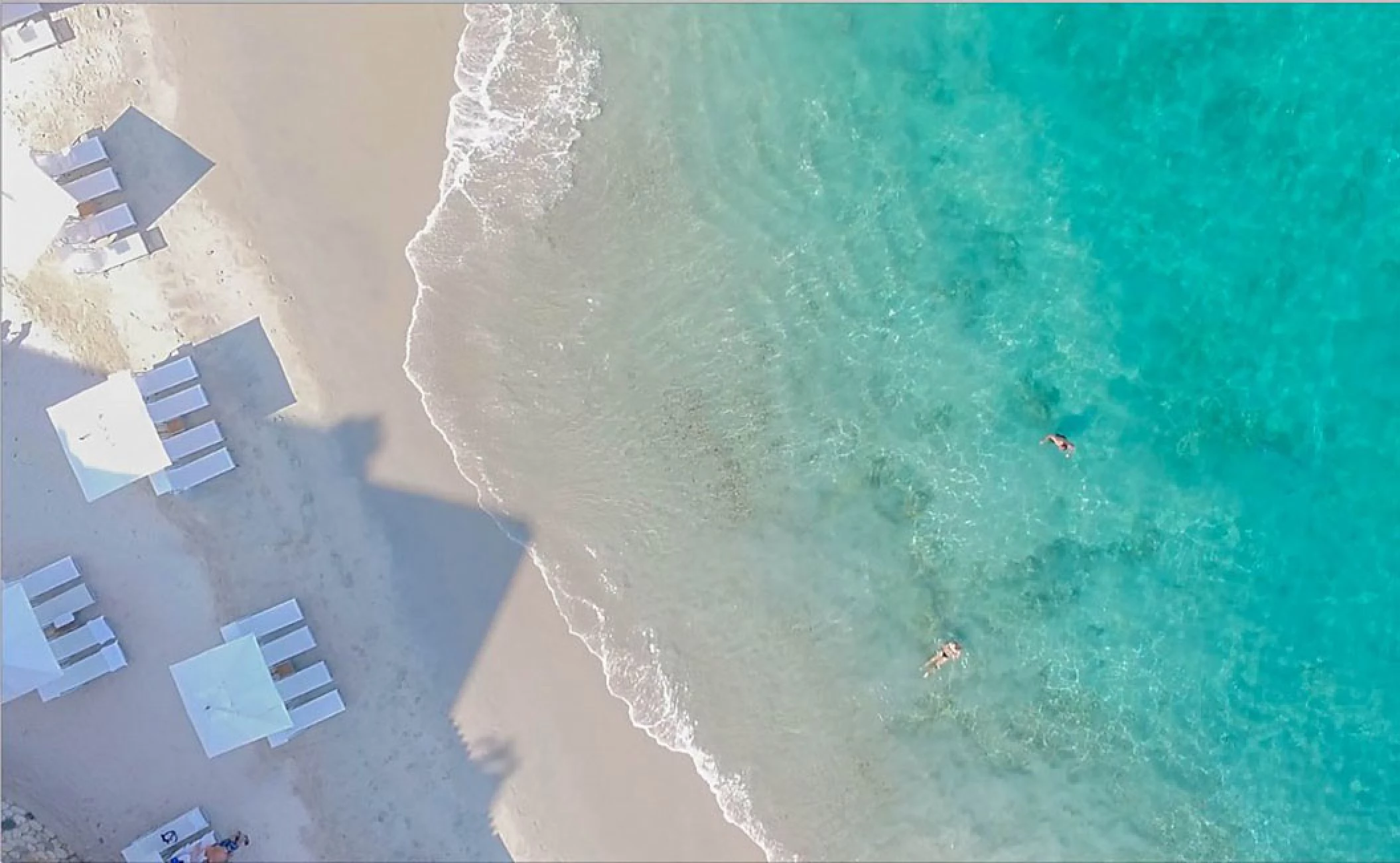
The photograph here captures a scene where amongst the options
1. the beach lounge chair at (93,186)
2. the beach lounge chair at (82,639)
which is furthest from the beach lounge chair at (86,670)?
the beach lounge chair at (93,186)

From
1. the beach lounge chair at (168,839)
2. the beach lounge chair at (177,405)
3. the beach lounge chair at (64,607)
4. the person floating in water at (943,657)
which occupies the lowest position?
the person floating in water at (943,657)

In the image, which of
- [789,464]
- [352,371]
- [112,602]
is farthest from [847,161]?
[112,602]

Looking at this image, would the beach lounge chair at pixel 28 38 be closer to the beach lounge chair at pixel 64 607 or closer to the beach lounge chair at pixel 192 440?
the beach lounge chair at pixel 192 440

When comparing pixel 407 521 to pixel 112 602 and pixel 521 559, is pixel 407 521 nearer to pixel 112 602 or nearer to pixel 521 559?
pixel 521 559

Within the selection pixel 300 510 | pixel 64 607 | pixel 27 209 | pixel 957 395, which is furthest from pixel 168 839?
pixel 957 395

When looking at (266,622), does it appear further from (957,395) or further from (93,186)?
(957,395)

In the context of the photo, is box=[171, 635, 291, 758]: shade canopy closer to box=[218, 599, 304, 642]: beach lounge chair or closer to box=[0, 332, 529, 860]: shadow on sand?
box=[218, 599, 304, 642]: beach lounge chair
